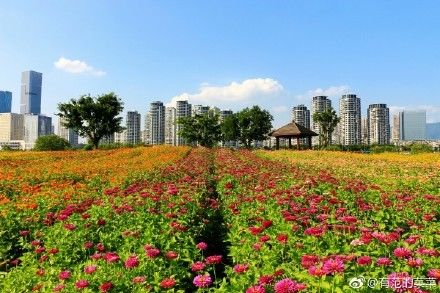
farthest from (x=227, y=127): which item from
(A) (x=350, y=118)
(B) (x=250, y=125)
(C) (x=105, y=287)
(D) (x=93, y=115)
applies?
(A) (x=350, y=118)

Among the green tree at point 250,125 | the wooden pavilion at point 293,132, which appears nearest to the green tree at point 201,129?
the green tree at point 250,125

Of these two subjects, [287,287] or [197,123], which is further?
[197,123]

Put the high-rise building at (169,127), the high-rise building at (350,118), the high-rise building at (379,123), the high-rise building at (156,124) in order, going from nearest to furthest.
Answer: the high-rise building at (169,127), the high-rise building at (156,124), the high-rise building at (350,118), the high-rise building at (379,123)

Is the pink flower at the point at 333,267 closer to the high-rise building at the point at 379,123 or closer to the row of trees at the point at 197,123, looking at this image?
the row of trees at the point at 197,123

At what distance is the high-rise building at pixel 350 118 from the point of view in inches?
6683

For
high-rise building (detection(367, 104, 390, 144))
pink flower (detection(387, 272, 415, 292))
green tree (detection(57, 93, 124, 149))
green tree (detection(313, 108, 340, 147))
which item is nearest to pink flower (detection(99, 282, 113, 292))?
pink flower (detection(387, 272, 415, 292))

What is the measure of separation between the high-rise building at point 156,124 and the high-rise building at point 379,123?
8811 centimetres

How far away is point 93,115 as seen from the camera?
188 ft

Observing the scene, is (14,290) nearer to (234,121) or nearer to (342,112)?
(234,121)

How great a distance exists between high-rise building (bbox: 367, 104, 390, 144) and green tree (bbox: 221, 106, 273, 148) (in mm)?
118120

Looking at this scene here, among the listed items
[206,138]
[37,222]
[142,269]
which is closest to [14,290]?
[142,269]

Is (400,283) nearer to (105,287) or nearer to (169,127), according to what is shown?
(105,287)

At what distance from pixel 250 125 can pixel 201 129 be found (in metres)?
9.24

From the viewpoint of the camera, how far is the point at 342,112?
176m
